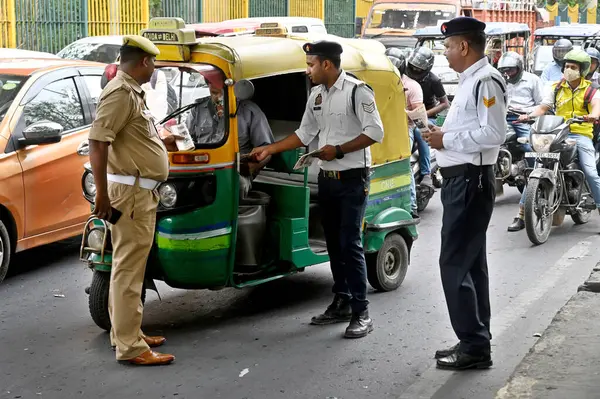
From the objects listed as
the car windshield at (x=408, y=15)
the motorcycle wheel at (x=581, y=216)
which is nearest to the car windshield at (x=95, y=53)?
the motorcycle wheel at (x=581, y=216)

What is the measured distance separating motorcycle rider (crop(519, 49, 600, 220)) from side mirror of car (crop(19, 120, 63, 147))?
5.07 metres

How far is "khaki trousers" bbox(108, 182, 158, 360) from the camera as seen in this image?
6043 mm

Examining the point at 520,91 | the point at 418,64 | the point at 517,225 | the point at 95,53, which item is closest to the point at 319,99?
A: the point at 517,225

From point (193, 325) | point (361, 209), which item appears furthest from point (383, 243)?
point (193, 325)

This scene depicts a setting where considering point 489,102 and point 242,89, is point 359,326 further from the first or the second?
point 489,102

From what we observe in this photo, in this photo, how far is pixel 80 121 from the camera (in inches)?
357

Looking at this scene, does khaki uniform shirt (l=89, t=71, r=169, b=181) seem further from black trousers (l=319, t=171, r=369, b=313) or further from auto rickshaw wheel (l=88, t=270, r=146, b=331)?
black trousers (l=319, t=171, r=369, b=313)

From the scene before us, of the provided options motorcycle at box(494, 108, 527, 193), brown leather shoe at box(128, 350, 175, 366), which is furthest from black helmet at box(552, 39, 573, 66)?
brown leather shoe at box(128, 350, 175, 366)

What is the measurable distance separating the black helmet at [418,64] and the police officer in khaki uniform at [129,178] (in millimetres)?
5603

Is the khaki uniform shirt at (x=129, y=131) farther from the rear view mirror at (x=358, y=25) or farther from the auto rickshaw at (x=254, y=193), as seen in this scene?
the rear view mirror at (x=358, y=25)

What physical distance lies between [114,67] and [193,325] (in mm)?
1838

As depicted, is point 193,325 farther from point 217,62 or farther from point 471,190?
point 471,190

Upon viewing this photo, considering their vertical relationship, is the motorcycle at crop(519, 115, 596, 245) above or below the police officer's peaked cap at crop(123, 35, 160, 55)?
below

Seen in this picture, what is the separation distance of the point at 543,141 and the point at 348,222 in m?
4.32
